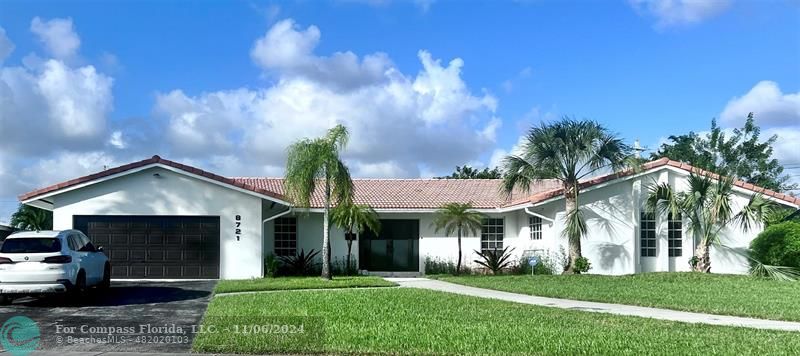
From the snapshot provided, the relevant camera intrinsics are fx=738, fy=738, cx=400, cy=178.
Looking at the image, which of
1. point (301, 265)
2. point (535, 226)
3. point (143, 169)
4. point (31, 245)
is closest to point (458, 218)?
point (535, 226)

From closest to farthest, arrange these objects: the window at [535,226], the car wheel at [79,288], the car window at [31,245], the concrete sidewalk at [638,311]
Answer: the concrete sidewalk at [638,311], the car window at [31,245], the car wheel at [79,288], the window at [535,226]

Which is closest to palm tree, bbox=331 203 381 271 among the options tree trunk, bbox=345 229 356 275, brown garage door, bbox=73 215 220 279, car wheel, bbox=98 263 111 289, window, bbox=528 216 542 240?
tree trunk, bbox=345 229 356 275

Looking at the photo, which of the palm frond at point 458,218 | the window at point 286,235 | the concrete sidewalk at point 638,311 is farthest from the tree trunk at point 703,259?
the window at point 286,235

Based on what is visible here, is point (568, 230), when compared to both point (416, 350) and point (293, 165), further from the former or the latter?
point (416, 350)

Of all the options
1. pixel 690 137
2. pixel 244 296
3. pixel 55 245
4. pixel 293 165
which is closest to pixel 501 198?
pixel 293 165

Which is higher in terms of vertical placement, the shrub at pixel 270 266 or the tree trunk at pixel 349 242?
the tree trunk at pixel 349 242

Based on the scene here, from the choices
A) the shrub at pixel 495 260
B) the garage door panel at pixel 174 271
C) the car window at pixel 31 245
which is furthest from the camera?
the shrub at pixel 495 260

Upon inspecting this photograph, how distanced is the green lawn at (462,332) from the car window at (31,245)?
3439 mm

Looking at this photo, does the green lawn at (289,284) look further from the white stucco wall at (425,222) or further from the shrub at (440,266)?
the shrub at (440,266)

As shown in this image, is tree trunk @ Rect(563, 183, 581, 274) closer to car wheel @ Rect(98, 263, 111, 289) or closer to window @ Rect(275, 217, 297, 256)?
window @ Rect(275, 217, 297, 256)

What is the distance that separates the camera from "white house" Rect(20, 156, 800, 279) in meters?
22.1

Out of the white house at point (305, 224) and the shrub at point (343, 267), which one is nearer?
the white house at point (305, 224)

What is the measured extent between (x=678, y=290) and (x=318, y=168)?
397 inches

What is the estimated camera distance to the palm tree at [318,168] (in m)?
21.0
